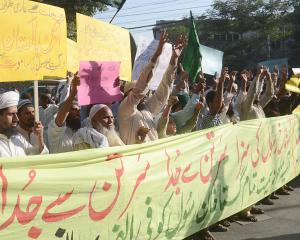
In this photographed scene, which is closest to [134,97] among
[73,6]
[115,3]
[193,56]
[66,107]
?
[66,107]

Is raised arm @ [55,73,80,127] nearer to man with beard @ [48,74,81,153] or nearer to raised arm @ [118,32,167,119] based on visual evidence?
man with beard @ [48,74,81,153]

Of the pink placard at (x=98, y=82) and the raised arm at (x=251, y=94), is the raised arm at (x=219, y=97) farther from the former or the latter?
the pink placard at (x=98, y=82)

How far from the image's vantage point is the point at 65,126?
3.82m

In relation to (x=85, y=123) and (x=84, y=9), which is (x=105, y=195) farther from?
(x=84, y=9)

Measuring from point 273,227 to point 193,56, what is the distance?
213 centimetres

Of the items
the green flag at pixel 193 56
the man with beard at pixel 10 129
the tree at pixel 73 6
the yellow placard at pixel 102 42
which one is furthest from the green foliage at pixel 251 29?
the man with beard at pixel 10 129

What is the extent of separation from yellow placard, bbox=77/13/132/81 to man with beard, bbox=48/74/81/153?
1.48ft

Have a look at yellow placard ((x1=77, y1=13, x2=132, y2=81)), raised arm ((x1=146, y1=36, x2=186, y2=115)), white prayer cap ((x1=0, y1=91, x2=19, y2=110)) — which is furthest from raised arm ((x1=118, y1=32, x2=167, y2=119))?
white prayer cap ((x1=0, y1=91, x2=19, y2=110))

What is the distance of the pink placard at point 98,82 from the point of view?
3770mm

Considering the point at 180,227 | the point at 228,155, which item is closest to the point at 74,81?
the point at 180,227

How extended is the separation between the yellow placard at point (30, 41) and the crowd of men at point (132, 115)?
9.2 inches

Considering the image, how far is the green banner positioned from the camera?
2770 mm

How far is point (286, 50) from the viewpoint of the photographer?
1745 inches

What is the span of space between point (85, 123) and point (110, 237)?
112 centimetres
